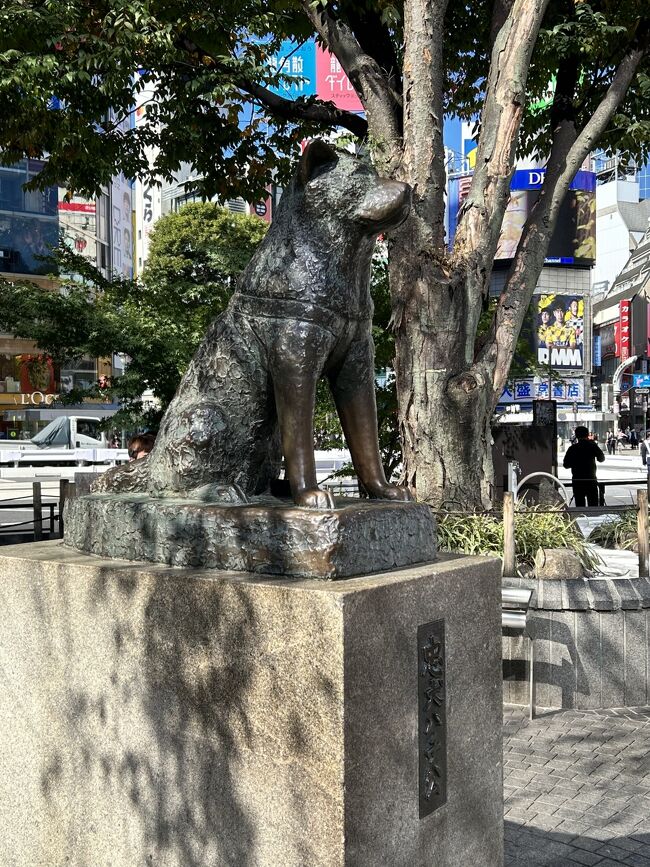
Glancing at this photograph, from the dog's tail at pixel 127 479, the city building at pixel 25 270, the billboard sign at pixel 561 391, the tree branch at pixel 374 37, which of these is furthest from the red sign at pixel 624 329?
the dog's tail at pixel 127 479

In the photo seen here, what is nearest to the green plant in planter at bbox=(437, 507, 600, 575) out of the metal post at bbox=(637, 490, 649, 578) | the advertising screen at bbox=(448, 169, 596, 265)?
the metal post at bbox=(637, 490, 649, 578)

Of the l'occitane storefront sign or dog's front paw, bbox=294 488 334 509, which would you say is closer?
dog's front paw, bbox=294 488 334 509

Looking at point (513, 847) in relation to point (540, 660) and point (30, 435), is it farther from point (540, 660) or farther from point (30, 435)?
point (30, 435)

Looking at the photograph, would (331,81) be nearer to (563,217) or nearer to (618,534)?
(618,534)

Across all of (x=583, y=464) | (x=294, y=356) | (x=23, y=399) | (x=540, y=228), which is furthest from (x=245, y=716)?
(x=23, y=399)

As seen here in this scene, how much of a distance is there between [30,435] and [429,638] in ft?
131

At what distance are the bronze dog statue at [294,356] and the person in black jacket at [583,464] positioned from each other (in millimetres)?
12131

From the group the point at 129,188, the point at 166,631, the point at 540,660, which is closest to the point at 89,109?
the point at 540,660

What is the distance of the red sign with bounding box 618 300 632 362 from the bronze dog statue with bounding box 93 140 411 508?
77570 mm

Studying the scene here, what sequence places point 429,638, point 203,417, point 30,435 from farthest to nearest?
point 30,435 → point 203,417 → point 429,638

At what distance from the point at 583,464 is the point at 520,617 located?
985 centimetres

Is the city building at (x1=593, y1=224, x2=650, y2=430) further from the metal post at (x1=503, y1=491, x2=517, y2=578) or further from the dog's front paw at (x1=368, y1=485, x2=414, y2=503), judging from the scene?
the dog's front paw at (x1=368, y1=485, x2=414, y2=503)

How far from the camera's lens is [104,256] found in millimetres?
50062

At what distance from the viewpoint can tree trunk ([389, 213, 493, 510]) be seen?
25.7ft
